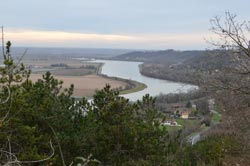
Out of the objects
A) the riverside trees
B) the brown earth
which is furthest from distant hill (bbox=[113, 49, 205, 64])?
the riverside trees

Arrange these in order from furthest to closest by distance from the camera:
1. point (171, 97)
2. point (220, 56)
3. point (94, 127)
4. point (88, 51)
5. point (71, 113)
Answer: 1. point (88, 51)
2. point (171, 97)
3. point (71, 113)
4. point (94, 127)
5. point (220, 56)

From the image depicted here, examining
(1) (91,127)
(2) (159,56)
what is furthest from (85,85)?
(2) (159,56)

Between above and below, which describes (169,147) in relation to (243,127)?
below

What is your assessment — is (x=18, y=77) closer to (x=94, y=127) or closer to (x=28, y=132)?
(x=28, y=132)

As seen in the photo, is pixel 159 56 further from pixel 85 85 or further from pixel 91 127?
pixel 91 127

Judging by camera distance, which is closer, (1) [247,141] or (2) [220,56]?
(2) [220,56]

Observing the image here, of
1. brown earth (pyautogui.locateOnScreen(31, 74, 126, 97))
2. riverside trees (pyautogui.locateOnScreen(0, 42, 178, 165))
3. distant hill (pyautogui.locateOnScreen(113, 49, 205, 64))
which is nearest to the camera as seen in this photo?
riverside trees (pyautogui.locateOnScreen(0, 42, 178, 165))

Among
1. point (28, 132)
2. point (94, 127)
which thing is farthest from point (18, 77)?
point (94, 127)

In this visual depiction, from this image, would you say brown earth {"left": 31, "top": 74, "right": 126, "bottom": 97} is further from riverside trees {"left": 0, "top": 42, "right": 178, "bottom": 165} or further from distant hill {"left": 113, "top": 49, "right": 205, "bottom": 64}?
distant hill {"left": 113, "top": 49, "right": 205, "bottom": 64}

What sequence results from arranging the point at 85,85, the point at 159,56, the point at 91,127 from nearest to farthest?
the point at 91,127
the point at 85,85
the point at 159,56

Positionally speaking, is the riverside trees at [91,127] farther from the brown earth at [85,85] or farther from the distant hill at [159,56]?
the distant hill at [159,56]

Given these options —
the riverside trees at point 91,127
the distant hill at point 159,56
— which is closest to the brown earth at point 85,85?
the riverside trees at point 91,127
